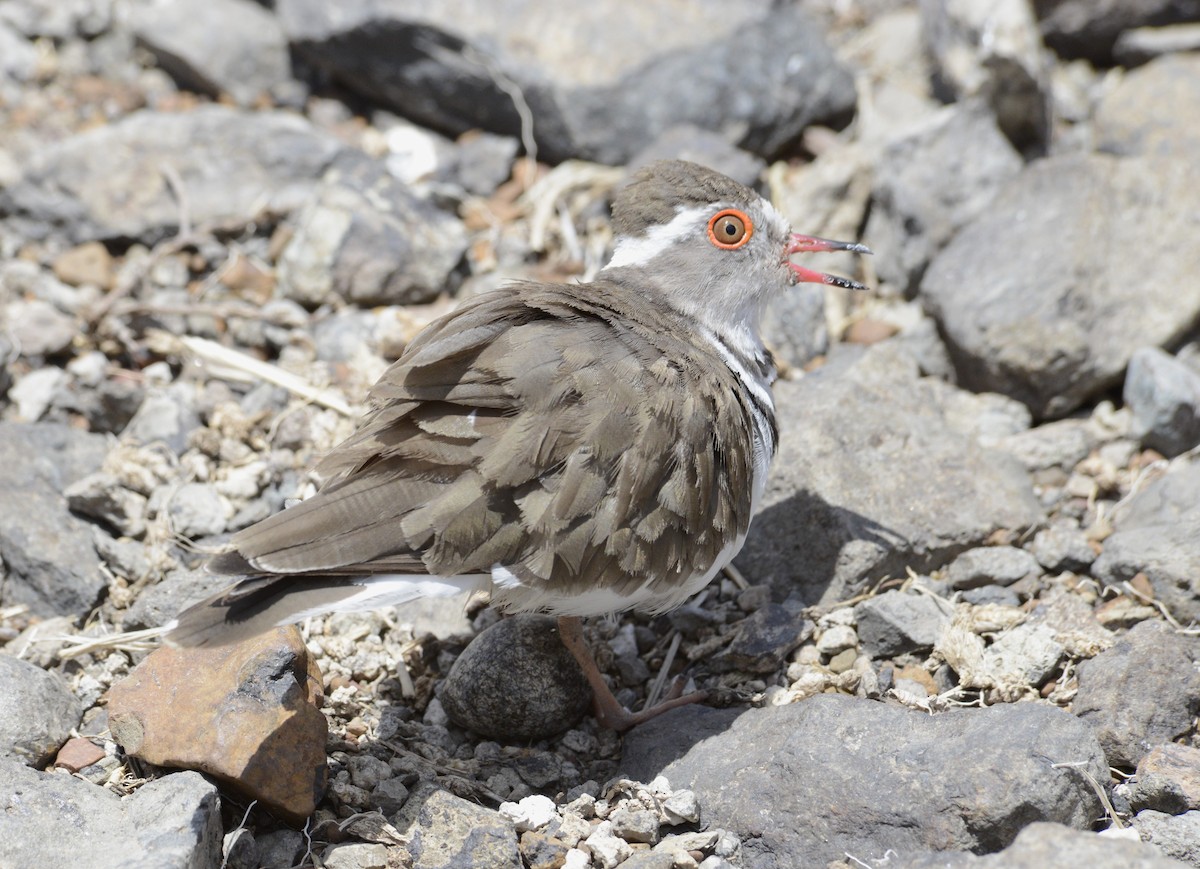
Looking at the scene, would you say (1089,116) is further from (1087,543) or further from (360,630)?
(360,630)

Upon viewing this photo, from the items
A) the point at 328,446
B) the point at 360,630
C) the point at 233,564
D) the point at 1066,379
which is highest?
the point at 1066,379

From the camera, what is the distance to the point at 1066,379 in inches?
244

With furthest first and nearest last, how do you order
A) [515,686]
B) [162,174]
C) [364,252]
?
[162,174]
[364,252]
[515,686]

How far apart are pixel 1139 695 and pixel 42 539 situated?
445 centimetres

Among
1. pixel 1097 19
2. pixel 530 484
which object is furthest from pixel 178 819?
pixel 1097 19

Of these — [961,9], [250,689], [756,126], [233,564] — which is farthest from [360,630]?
[961,9]

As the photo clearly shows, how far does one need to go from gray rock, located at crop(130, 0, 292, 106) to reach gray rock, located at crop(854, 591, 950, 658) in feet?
17.5

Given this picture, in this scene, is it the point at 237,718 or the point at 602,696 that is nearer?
the point at 237,718

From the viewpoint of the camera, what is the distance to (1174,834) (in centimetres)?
404

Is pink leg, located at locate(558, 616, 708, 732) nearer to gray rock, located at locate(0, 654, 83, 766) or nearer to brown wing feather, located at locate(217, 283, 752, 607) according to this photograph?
brown wing feather, located at locate(217, 283, 752, 607)

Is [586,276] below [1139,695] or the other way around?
the other way around

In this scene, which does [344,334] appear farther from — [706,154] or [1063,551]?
[1063,551]

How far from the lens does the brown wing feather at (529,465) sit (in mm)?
4176

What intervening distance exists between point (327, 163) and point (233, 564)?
161 inches
